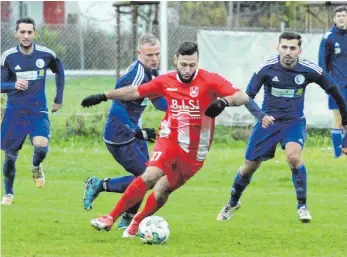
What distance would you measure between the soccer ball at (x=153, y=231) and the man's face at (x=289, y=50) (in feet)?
8.70

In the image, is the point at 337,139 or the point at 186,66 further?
the point at 337,139

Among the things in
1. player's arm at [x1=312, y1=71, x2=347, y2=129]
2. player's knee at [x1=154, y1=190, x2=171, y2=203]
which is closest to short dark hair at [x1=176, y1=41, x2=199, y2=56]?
player's knee at [x1=154, y1=190, x2=171, y2=203]

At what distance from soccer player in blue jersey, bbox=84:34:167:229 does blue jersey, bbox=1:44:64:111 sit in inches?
98.8

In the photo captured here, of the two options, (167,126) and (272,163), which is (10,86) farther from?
(272,163)

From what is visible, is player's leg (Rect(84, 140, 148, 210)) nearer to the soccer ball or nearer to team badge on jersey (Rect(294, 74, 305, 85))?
the soccer ball

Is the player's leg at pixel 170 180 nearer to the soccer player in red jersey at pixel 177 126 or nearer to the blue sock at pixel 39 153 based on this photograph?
the soccer player in red jersey at pixel 177 126

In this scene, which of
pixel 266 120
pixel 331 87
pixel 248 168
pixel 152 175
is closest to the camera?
pixel 152 175

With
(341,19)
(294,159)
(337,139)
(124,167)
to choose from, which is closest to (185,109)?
(124,167)

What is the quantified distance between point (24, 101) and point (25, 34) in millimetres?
879

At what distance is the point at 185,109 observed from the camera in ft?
33.8

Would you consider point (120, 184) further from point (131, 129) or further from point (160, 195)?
point (160, 195)

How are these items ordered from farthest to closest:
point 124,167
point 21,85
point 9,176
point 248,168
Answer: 1. point 9,176
2. point 21,85
3. point 248,168
4. point 124,167

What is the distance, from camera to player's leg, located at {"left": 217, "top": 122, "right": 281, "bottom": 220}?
39.2 ft

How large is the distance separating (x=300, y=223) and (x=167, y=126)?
212cm
